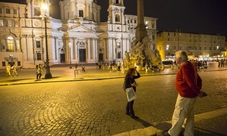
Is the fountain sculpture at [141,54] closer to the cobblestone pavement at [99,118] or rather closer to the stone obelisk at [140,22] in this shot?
the stone obelisk at [140,22]

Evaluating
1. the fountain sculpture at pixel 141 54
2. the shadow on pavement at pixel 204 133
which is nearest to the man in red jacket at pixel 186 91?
the shadow on pavement at pixel 204 133

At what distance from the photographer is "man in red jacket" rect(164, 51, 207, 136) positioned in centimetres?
313

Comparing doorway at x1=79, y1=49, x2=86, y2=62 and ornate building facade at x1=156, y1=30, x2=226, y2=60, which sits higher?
ornate building facade at x1=156, y1=30, x2=226, y2=60

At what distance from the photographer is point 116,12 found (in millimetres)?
54594

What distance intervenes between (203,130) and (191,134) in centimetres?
77

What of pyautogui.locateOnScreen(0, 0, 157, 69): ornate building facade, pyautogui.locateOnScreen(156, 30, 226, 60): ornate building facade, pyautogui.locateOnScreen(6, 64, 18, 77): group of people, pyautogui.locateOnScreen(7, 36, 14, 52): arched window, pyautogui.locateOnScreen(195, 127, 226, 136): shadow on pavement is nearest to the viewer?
pyautogui.locateOnScreen(195, 127, 226, 136): shadow on pavement

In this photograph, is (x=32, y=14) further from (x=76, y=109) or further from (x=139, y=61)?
(x=76, y=109)

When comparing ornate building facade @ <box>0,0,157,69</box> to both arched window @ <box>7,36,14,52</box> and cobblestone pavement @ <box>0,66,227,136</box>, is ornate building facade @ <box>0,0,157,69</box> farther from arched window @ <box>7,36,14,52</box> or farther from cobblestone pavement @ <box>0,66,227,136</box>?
cobblestone pavement @ <box>0,66,227,136</box>

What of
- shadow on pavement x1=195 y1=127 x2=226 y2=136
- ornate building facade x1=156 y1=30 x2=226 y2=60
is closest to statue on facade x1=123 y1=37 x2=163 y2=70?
shadow on pavement x1=195 y1=127 x2=226 y2=136

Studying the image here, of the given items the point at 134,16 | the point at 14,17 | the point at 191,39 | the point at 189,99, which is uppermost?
the point at 134,16

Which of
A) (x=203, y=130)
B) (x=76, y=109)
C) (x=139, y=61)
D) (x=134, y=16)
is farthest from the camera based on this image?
(x=134, y=16)

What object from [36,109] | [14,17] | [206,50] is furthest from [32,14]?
[206,50]

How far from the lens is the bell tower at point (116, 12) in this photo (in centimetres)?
5362

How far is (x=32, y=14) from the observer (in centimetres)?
4419
